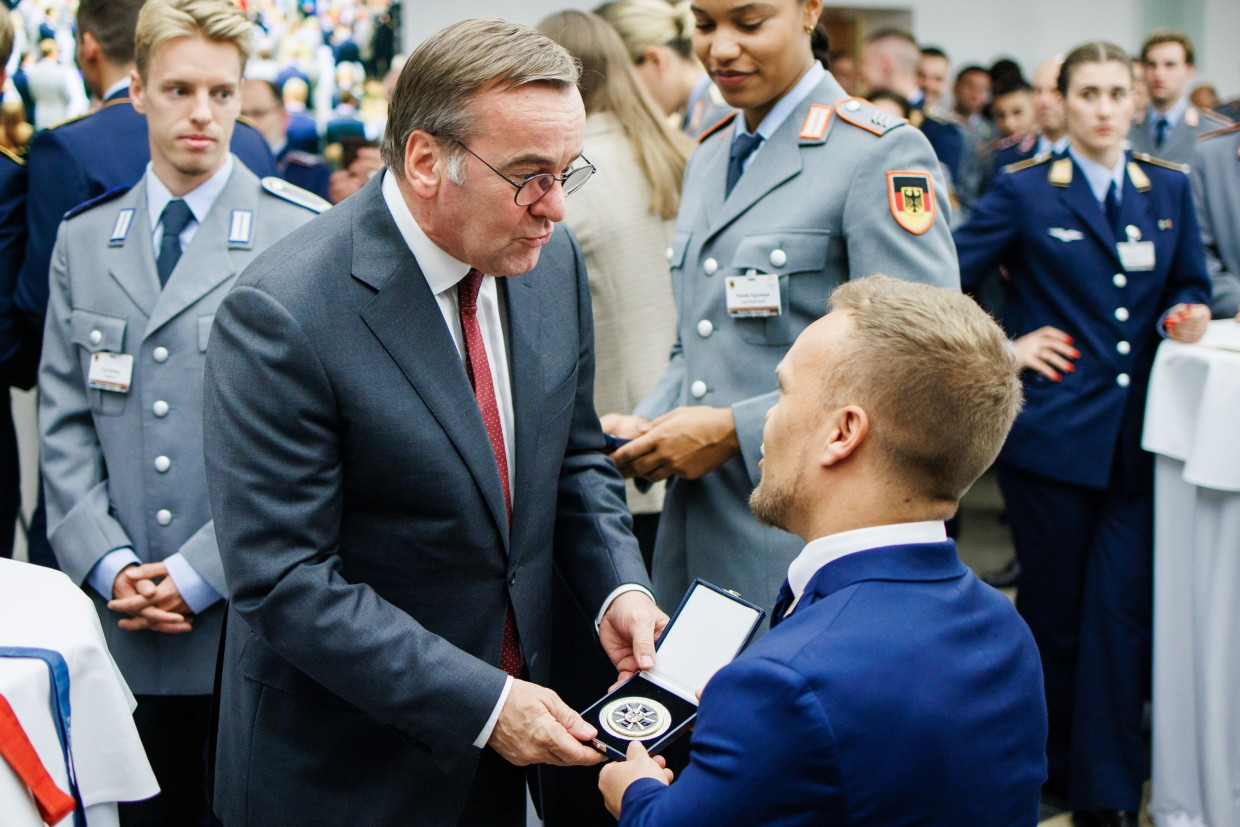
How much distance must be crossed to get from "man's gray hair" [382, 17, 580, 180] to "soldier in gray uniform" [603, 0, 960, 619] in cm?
65

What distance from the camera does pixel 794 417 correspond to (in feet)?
4.60

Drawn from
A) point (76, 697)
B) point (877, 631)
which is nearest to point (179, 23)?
point (76, 697)

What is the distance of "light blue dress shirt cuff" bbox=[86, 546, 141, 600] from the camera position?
7.08 feet

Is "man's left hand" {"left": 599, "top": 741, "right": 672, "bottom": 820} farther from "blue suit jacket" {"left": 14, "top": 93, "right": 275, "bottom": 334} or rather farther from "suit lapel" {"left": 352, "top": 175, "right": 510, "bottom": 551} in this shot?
"blue suit jacket" {"left": 14, "top": 93, "right": 275, "bottom": 334}

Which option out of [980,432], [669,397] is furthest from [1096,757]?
[980,432]

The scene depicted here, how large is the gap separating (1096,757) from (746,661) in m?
2.13

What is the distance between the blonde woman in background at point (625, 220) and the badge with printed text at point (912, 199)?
2.89 feet

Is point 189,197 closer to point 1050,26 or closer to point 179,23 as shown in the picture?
point 179,23

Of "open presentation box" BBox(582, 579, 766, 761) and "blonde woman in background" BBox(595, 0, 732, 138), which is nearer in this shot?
"open presentation box" BBox(582, 579, 766, 761)

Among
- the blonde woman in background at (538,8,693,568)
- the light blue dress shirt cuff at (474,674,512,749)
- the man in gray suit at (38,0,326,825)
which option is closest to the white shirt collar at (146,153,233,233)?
the man in gray suit at (38,0,326,825)

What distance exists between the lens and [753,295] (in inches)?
81.6

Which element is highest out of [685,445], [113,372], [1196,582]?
[113,372]

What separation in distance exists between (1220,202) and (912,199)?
1.75 metres

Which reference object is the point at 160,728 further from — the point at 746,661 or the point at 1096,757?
the point at 1096,757
